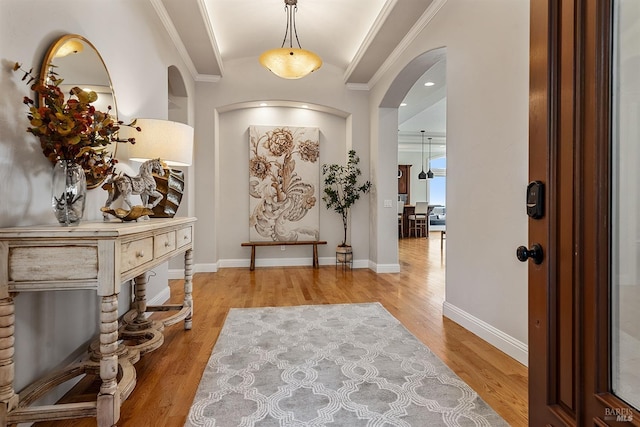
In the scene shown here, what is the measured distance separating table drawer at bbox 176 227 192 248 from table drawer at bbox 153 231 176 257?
0.13 meters

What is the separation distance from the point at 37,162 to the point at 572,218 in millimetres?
2134

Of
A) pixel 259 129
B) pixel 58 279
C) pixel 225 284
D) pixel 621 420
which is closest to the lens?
pixel 621 420

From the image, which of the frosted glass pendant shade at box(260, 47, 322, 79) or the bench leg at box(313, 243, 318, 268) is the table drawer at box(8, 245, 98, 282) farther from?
the bench leg at box(313, 243, 318, 268)

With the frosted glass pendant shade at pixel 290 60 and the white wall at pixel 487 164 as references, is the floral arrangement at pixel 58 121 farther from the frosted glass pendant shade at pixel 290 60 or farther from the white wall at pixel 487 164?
the white wall at pixel 487 164

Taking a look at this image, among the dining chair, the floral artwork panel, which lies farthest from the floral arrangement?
the dining chair

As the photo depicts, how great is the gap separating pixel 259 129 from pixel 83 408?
4645mm

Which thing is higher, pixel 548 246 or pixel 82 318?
pixel 548 246

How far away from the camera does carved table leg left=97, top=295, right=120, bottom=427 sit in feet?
4.60

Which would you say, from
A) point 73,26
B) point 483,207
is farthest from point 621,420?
point 73,26

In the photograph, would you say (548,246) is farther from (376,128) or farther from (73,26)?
(376,128)

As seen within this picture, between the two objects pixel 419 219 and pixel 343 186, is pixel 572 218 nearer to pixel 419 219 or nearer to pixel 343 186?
pixel 343 186

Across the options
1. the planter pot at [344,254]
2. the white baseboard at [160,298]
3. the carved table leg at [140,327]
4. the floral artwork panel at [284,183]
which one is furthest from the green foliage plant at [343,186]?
the carved table leg at [140,327]

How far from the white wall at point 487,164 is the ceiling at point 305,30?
599mm

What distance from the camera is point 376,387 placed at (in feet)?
6.00
